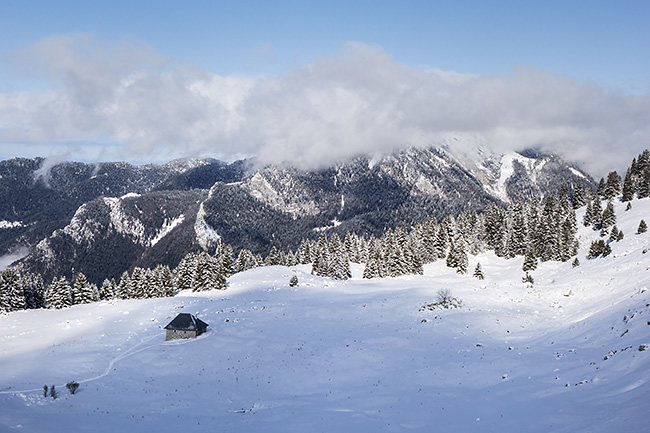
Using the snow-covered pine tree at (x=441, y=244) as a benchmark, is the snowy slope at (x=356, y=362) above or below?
below

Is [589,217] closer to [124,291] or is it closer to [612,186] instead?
[612,186]

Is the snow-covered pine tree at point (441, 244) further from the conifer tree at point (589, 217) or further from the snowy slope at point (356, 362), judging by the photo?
the snowy slope at point (356, 362)

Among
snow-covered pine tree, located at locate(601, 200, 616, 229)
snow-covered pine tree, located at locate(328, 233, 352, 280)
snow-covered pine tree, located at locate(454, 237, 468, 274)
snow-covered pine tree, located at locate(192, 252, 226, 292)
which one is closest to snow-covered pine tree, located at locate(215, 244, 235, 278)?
snow-covered pine tree, located at locate(192, 252, 226, 292)

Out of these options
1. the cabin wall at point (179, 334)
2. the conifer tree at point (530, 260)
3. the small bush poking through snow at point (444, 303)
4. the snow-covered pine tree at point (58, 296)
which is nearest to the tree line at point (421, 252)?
the snow-covered pine tree at point (58, 296)

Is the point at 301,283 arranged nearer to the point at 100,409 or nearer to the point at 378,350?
the point at 378,350

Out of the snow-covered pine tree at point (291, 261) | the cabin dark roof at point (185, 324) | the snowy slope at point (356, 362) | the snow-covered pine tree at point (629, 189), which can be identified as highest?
the snow-covered pine tree at point (629, 189)

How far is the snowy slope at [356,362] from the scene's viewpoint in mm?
22719

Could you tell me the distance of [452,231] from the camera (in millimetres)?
105250

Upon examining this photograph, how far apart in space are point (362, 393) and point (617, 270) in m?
41.6

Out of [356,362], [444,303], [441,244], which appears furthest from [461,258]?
[356,362]

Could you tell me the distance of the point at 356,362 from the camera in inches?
1438

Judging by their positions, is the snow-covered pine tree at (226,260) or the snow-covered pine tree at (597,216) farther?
the snow-covered pine tree at (226,260)

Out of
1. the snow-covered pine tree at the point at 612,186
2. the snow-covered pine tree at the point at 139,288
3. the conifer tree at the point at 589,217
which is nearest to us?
the snow-covered pine tree at the point at 139,288

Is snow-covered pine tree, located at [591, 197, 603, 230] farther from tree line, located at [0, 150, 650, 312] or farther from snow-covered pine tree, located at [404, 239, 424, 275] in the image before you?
snow-covered pine tree, located at [404, 239, 424, 275]
